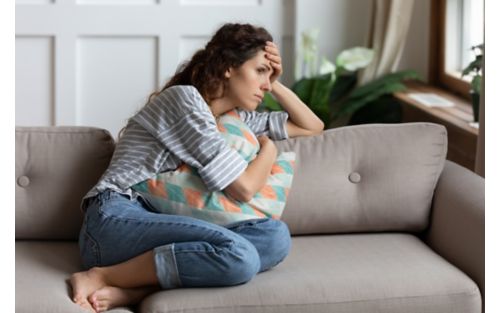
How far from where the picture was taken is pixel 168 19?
3898 mm

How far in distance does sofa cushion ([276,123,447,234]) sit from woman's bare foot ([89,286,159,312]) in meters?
0.53

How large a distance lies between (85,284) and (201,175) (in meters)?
0.38

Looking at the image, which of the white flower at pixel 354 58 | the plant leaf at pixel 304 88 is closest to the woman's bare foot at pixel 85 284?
the plant leaf at pixel 304 88

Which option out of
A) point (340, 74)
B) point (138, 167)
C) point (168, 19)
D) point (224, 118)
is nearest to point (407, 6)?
A: point (340, 74)

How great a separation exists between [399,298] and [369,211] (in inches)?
17.7

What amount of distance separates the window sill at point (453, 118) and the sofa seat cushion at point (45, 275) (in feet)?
4.82

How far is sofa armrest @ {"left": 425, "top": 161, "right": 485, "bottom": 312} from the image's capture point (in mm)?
2104

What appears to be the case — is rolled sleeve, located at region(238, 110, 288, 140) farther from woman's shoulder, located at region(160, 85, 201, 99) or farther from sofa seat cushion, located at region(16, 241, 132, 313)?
sofa seat cushion, located at region(16, 241, 132, 313)

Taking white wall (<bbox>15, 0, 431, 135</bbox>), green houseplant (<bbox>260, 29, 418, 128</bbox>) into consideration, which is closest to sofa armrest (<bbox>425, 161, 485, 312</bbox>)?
green houseplant (<bbox>260, 29, 418, 128</bbox>)

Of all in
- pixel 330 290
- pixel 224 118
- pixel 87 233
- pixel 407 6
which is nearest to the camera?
pixel 330 290

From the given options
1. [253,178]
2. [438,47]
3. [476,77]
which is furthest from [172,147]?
[438,47]
